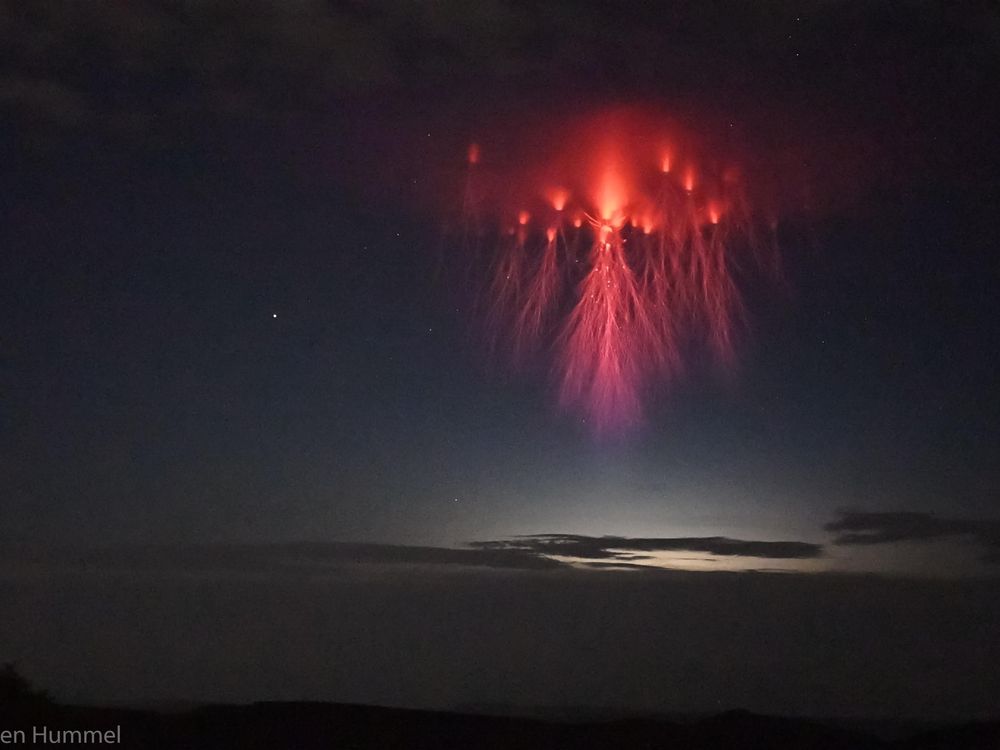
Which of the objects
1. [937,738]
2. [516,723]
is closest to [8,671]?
[516,723]

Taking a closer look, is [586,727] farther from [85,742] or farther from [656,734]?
[85,742]

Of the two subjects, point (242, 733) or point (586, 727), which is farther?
point (586, 727)

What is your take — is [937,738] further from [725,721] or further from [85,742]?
[85,742]

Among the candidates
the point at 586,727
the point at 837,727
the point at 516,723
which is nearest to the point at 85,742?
the point at 516,723

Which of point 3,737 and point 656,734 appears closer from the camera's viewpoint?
point 3,737

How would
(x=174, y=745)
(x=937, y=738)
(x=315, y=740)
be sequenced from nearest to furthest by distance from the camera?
→ (x=174, y=745)
(x=315, y=740)
(x=937, y=738)

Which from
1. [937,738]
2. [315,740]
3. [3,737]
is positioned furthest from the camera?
[937,738]
